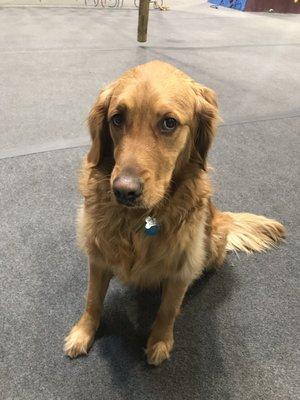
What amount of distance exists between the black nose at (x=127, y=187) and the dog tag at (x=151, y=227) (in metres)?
0.24

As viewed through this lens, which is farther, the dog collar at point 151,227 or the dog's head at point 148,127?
the dog collar at point 151,227

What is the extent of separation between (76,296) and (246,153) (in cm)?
149

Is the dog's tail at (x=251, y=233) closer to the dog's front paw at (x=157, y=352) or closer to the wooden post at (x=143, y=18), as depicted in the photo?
the dog's front paw at (x=157, y=352)

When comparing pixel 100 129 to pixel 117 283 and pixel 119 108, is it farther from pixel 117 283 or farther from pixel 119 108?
pixel 117 283

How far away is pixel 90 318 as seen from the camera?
1398 millimetres

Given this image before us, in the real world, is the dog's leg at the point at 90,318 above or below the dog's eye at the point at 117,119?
below

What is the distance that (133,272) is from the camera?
1282 millimetres

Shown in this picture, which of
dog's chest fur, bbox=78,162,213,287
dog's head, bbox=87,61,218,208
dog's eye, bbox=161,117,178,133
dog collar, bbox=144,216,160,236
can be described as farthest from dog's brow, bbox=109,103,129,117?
dog collar, bbox=144,216,160,236

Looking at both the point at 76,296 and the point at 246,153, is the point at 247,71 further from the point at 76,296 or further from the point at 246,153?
the point at 76,296

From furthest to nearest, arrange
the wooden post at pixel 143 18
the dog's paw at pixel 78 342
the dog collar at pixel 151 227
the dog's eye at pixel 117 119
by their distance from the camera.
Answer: the wooden post at pixel 143 18 → the dog's paw at pixel 78 342 → the dog collar at pixel 151 227 → the dog's eye at pixel 117 119

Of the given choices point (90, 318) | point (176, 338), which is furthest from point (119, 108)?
point (176, 338)

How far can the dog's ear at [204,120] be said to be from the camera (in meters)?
1.19

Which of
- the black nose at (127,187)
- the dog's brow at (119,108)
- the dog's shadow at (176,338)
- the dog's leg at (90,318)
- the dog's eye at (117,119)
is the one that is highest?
the dog's brow at (119,108)

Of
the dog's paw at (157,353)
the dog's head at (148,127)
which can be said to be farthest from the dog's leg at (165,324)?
the dog's head at (148,127)
